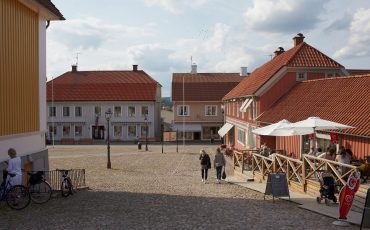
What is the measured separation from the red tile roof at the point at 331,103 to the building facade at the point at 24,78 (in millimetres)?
12240

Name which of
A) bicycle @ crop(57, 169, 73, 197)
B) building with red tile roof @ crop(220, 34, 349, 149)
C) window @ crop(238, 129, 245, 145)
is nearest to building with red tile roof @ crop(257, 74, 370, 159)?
building with red tile roof @ crop(220, 34, 349, 149)

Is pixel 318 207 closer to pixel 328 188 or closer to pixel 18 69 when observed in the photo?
pixel 328 188

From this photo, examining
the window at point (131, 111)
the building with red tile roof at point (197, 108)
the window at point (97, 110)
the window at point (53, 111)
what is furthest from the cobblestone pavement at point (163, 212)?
the window at point (53, 111)

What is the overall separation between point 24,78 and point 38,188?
4955 millimetres

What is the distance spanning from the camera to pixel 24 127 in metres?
17.4

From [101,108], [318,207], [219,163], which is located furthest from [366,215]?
[101,108]

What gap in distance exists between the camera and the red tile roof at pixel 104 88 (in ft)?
215

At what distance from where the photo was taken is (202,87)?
65.8m

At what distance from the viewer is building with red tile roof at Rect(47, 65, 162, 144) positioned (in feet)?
214

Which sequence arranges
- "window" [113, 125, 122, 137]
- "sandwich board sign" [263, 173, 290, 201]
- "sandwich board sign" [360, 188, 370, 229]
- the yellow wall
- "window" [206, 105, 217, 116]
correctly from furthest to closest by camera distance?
1. "window" [113, 125, 122, 137]
2. "window" [206, 105, 217, 116]
3. the yellow wall
4. "sandwich board sign" [263, 173, 290, 201]
5. "sandwich board sign" [360, 188, 370, 229]

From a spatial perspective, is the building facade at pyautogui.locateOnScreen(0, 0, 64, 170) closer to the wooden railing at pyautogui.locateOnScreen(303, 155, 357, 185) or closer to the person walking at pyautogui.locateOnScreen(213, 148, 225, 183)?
the person walking at pyautogui.locateOnScreen(213, 148, 225, 183)

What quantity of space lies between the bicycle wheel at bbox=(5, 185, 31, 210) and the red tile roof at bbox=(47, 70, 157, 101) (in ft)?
170

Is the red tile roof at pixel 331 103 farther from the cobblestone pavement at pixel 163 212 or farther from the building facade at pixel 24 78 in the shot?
the building facade at pixel 24 78

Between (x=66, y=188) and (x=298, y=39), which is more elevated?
(x=298, y=39)
